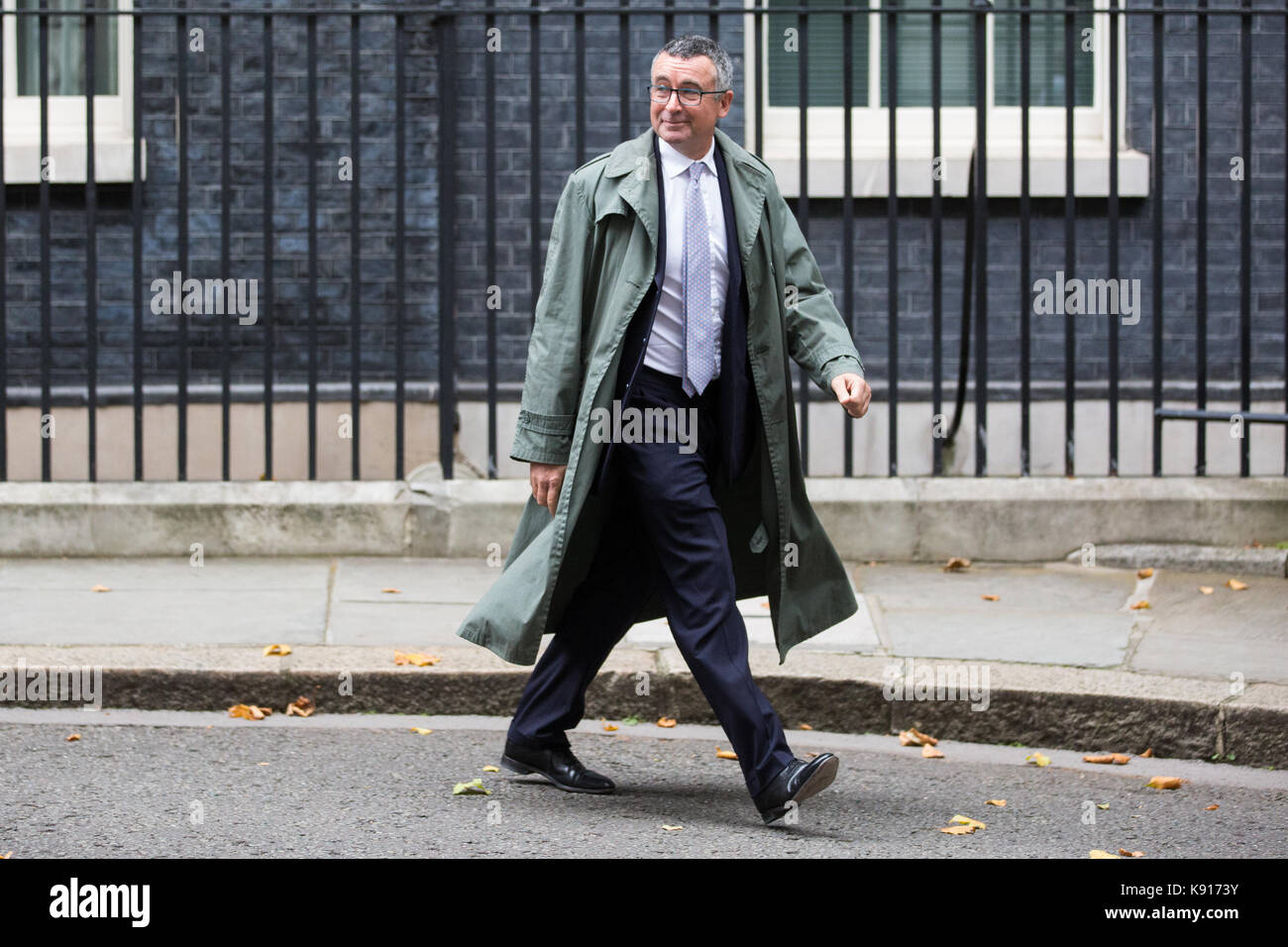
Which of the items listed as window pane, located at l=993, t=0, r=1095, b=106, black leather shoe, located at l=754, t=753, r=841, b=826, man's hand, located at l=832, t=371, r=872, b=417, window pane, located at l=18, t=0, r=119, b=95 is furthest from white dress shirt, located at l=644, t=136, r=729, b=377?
window pane, located at l=18, t=0, r=119, b=95

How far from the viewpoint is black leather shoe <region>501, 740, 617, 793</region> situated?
186 inches

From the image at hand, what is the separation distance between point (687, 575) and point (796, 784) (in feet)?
1.91

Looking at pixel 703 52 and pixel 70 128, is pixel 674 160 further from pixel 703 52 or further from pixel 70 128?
pixel 70 128

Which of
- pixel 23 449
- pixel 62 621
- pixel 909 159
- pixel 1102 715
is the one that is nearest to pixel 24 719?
pixel 62 621

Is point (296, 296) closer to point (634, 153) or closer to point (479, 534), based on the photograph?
point (479, 534)

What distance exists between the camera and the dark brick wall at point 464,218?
8.93m

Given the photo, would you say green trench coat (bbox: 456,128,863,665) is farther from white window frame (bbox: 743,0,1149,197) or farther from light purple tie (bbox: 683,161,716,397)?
white window frame (bbox: 743,0,1149,197)

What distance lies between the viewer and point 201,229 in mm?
9016

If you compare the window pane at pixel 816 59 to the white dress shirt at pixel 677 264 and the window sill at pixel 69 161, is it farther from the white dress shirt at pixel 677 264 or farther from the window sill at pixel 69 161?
the white dress shirt at pixel 677 264

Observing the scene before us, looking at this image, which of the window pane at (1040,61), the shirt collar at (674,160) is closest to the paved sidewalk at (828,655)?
the shirt collar at (674,160)

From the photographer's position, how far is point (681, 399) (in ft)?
14.7

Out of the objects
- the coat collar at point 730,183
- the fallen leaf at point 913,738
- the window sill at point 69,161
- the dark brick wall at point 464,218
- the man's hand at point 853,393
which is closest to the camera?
the man's hand at point 853,393

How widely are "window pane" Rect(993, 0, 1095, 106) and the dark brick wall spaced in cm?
32

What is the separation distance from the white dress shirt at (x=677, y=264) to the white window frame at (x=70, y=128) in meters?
4.99
